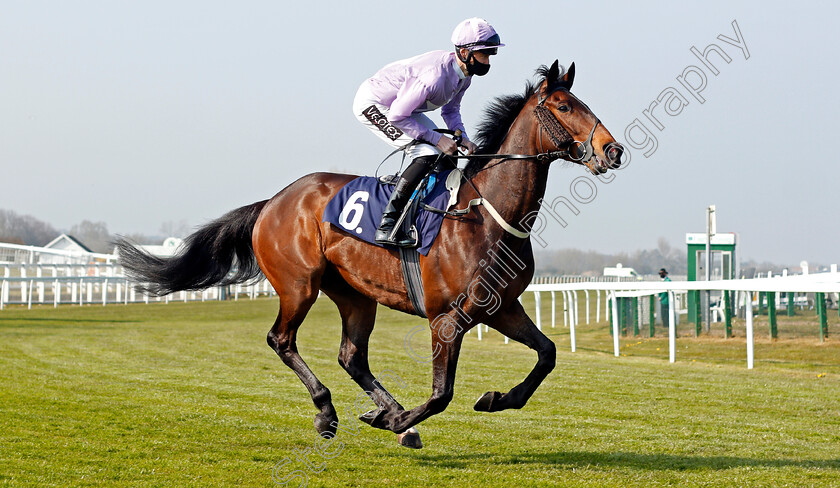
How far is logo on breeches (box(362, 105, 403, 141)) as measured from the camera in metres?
4.64

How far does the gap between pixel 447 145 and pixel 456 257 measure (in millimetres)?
617

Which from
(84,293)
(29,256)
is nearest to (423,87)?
(84,293)

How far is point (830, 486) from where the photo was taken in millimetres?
4070

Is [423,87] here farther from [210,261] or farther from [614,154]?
[210,261]

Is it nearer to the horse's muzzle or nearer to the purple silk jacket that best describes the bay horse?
the horse's muzzle

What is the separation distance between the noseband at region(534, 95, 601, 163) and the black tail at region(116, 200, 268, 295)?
2068 millimetres

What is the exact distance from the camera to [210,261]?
5.62m

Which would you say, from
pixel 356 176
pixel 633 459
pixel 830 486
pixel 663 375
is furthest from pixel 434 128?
pixel 663 375

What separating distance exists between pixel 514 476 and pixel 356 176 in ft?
6.40

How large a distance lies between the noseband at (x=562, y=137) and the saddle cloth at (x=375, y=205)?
0.53 m

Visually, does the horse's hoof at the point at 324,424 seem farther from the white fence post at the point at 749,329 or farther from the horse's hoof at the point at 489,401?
the white fence post at the point at 749,329

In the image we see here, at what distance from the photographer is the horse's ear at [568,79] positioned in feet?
14.0

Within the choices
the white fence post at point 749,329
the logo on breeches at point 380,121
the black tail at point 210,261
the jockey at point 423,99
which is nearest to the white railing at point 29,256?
the white fence post at point 749,329

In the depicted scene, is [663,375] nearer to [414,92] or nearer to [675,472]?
[675,472]
